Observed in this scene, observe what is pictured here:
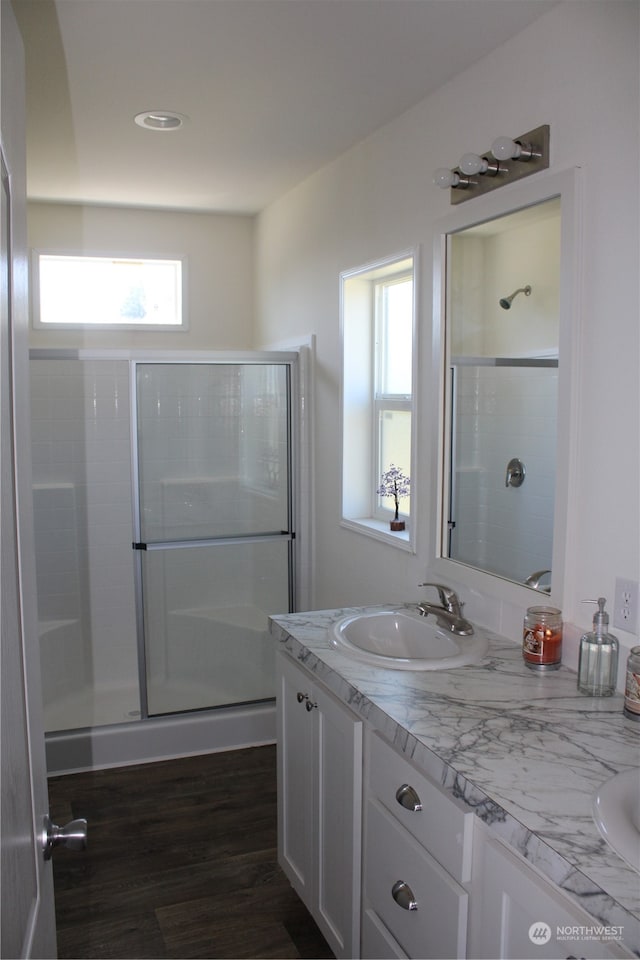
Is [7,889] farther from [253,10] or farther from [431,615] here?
[253,10]

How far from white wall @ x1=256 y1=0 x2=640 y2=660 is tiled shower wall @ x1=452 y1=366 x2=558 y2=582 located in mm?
111

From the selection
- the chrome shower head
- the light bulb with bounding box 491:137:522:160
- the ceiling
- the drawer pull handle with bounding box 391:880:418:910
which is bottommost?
the drawer pull handle with bounding box 391:880:418:910

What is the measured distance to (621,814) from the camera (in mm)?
1281

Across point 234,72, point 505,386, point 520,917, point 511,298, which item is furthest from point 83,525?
point 520,917

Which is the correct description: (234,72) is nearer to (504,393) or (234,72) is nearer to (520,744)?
(504,393)

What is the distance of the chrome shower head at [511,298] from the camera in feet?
6.93

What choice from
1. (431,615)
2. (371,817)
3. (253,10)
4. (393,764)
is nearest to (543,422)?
(431,615)

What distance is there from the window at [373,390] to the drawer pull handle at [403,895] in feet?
4.94

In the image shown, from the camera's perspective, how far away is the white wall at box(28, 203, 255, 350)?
428 cm

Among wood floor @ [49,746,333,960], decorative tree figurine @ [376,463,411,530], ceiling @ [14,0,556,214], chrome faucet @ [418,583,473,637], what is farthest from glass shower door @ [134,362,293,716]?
chrome faucet @ [418,583,473,637]

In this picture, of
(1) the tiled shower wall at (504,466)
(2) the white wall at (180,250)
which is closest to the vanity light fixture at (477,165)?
(1) the tiled shower wall at (504,466)

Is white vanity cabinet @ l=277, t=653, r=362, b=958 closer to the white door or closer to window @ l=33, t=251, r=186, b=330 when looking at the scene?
the white door

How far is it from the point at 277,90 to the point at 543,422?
1410 millimetres

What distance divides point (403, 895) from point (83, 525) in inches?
94.8
